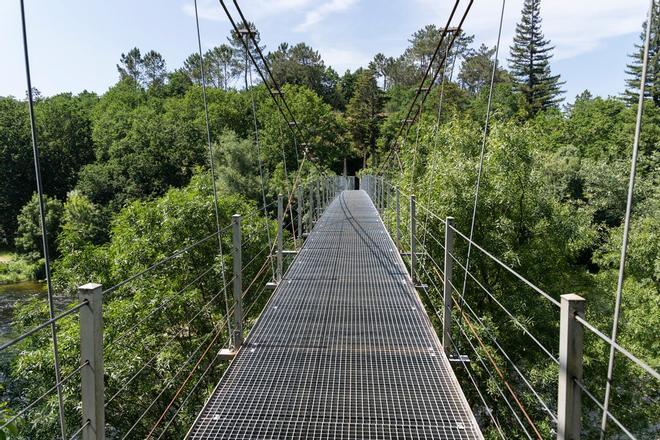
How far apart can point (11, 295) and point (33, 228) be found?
626cm

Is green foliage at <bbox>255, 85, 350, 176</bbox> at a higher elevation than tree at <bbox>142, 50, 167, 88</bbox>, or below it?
below

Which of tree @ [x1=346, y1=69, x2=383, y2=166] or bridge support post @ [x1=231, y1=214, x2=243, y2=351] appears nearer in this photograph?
bridge support post @ [x1=231, y1=214, x2=243, y2=351]

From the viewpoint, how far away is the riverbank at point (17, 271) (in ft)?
77.6

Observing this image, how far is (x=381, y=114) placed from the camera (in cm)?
3978

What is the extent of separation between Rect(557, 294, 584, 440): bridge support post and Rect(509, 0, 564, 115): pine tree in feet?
125

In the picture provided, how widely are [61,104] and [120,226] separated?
1255 inches

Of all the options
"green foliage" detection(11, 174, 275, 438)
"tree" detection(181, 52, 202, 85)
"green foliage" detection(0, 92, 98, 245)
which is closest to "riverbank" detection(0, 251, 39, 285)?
"green foliage" detection(0, 92, 98, 245)

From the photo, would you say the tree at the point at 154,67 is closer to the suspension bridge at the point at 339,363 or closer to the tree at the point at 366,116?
the tree at the point at 366,116

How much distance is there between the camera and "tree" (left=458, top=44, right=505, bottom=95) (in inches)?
1795

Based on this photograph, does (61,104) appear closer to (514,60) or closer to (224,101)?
(224,101)

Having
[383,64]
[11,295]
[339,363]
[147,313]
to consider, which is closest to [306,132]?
[11,295]

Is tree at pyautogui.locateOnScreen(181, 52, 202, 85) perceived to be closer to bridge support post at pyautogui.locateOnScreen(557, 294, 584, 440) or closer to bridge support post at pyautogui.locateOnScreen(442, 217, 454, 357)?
bridge support post at pyautogui.locateOnScreen(442, 217, 454, 357)

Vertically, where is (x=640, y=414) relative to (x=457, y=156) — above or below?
below

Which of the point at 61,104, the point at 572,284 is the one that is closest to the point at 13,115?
the point at 61,104
